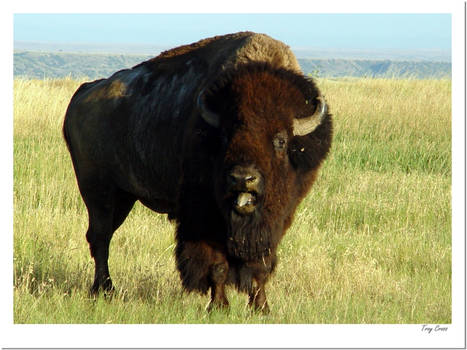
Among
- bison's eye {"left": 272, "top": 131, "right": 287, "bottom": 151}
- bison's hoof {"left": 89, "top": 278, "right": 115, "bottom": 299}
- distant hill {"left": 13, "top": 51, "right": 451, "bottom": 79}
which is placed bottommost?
distant hill {"left": 13, "top": 51, "right": 451, "bottom": 79}

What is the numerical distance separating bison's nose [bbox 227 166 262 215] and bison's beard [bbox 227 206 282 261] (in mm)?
179

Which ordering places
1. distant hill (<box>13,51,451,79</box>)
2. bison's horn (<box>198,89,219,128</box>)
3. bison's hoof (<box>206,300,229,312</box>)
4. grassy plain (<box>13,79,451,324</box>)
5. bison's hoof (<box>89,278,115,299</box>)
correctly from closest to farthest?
bison's horn (<box>198,89,219,128</box>) → bison's hoof (<box>206,300,229,312</box>) → grassy plain (<box>13,79,451,324</box>) → bison's hoof (<box>89,278,115,299</box>) → distant hill (<box>13,51,451,79</box>)

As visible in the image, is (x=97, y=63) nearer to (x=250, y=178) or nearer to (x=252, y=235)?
(x=252, y=235)

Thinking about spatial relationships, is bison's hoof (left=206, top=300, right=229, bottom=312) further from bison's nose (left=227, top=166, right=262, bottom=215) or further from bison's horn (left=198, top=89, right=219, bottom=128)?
bison's horn (left=198, top=89, right=219, bottom=128)

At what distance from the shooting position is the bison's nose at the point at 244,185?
4.98 m

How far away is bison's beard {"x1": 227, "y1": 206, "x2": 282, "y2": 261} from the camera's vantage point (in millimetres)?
5480

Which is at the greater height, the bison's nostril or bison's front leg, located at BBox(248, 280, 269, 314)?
the bison's nostril

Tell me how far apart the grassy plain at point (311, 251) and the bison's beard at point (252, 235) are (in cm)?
48

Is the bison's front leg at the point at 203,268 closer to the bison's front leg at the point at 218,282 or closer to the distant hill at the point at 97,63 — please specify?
the bison's front leg at the point at 218,282

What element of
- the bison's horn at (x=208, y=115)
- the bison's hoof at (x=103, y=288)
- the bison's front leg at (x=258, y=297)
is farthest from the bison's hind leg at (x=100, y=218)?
the bison's horn at (x=208, y=115)

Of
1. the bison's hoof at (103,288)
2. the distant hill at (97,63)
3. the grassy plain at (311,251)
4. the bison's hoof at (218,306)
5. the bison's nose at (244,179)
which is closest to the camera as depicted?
the bison's nose at (244,179)

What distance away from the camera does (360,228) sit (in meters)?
9.09

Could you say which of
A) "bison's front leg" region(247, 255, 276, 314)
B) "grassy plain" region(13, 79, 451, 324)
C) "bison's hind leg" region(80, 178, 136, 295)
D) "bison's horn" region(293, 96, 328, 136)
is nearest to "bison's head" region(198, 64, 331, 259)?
"bison's horn" region(293, 96, 328, 136)

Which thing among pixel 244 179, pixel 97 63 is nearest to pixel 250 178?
pixel 244 179
